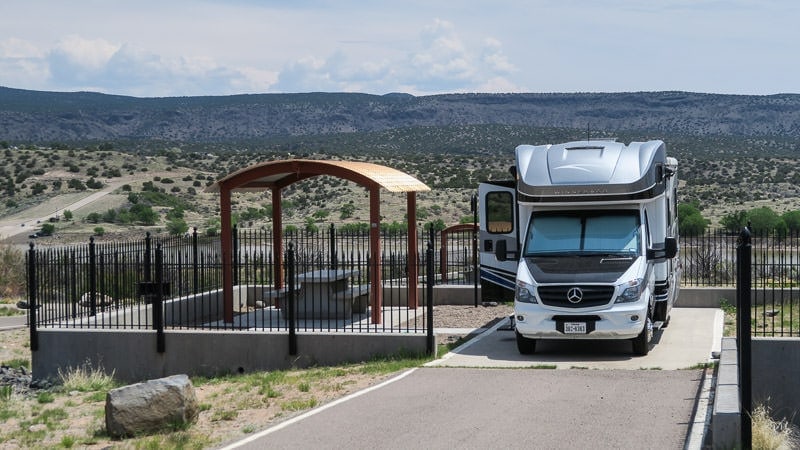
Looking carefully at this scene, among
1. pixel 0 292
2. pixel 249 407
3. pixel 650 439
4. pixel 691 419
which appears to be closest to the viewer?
pixel 650 439

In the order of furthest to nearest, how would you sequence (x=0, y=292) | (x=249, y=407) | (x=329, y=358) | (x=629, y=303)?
1. (x=0, y=292)
2. (x=329, y=358)
3. (x=629, y=303)
4. (x=249, y=407)

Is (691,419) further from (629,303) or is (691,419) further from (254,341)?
(254,341)

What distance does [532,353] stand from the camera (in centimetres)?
1672

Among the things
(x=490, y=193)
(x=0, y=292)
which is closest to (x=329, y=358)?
(x=490, y=193)

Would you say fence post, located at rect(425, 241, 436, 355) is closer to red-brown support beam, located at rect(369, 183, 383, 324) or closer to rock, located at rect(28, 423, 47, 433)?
red-brown support beam, located at rect(369, 183, 383, 324)

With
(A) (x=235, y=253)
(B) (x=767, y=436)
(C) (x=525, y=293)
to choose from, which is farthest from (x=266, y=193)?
(B) (x=767, y=436)

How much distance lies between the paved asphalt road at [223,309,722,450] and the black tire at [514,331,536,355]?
134 mm

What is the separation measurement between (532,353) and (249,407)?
486cm

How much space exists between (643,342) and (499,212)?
4.56 metres

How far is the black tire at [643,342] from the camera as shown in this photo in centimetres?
1608

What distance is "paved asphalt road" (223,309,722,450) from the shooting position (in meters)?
11.0

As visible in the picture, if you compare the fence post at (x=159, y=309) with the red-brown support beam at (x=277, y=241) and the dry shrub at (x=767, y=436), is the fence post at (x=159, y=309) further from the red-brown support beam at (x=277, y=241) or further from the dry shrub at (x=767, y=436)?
the dry shrub at (x=767, y=436)

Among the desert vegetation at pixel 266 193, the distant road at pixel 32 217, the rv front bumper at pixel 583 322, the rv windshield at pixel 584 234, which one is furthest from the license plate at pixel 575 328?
the distant road at pixel 32 217

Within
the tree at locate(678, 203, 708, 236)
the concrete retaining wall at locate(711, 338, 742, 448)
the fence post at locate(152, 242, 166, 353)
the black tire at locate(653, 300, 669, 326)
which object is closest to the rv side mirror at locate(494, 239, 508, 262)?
the black tire at locate(653, 300, 669, 326)
